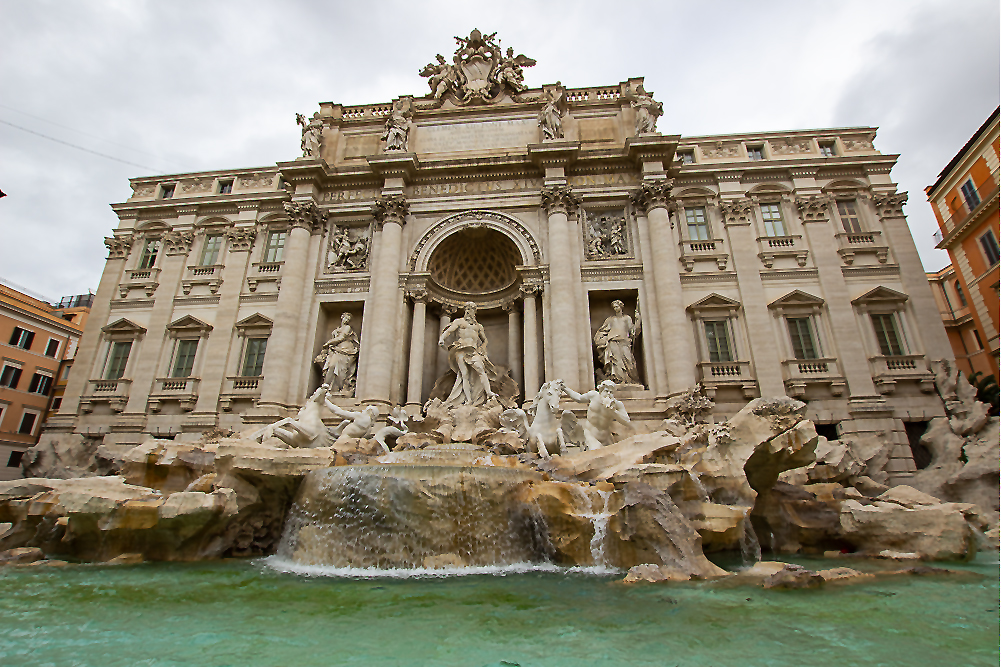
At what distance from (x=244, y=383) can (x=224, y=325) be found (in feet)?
9.32

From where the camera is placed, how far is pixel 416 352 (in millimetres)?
18344

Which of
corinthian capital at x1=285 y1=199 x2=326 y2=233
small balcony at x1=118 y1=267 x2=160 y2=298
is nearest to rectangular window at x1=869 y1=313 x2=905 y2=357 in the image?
corinthian capital at x1=285 y1=199 x2=326 y2=233

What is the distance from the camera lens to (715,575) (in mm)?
6836

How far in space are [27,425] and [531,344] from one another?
2790 centimetres

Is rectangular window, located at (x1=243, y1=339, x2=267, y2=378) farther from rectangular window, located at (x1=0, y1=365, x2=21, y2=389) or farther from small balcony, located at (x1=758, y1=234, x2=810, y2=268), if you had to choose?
small balcony, located at (x1=758, y1=234, x2=810, y2=268)

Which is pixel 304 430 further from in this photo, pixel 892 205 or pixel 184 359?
pixel 892 205

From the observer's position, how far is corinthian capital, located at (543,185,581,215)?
18938 mm

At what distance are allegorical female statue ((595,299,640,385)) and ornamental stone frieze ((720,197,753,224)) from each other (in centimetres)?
605

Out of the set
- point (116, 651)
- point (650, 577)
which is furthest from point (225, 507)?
point (650, 577)

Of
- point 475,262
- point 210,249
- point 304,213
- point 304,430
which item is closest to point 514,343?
point 475,262

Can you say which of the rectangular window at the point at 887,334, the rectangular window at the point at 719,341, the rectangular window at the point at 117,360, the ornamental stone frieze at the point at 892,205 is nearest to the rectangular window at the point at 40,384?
the rectangular window at the point at 117,360

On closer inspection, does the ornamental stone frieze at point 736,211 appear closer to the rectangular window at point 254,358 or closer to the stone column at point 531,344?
the stone column at point 531,344

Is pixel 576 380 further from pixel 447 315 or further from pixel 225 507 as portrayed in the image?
pixel 225 507

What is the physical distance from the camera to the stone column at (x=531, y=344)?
666 inches
